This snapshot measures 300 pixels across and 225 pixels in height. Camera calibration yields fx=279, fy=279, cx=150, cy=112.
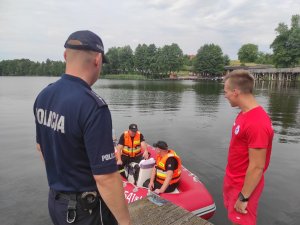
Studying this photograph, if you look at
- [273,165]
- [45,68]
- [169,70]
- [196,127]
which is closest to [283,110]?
[196,127]

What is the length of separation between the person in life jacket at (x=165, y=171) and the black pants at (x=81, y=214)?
3599 millimetres

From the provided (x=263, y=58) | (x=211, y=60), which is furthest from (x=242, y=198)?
(x=263, y=58)

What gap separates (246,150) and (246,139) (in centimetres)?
15

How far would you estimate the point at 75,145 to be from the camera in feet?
6.33

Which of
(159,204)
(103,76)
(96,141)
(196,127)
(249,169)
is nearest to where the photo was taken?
(96,141)

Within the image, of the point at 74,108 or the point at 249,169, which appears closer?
the point at 74,108

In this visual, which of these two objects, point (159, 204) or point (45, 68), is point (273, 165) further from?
point (45, 68)

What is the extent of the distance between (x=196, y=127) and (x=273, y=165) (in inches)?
259

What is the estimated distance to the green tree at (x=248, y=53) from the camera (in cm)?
11311

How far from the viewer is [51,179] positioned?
2188mm

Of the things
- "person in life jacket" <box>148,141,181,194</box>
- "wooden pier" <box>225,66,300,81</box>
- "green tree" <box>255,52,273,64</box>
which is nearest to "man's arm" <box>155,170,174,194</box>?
"person in life jacket" <box>148,141,181,194</box>

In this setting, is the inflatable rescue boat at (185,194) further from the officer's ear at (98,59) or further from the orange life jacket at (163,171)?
the officer's ear at (98,59)

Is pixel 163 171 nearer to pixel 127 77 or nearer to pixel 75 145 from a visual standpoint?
pixel 75 145

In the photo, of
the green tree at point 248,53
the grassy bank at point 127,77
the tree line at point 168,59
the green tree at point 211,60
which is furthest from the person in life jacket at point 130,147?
the green tree at point 248,53
